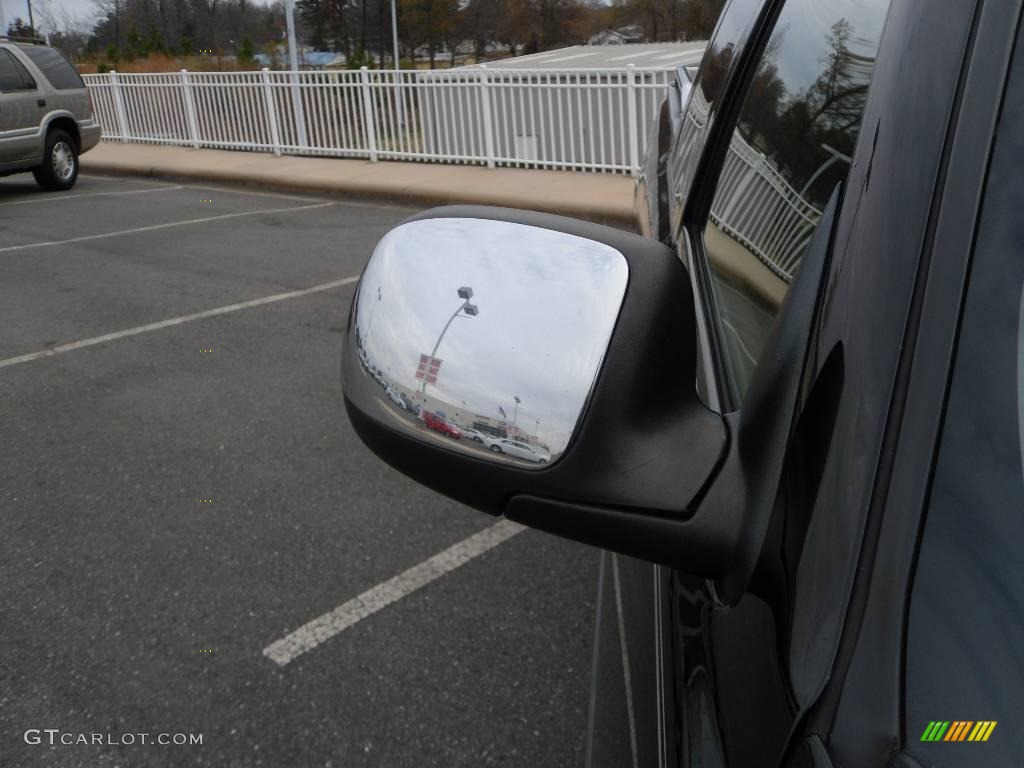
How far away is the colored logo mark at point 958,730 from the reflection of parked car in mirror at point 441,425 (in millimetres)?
468

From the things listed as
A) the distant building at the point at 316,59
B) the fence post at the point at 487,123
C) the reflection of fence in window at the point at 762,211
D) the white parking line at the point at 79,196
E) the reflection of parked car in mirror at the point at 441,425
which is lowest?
the distant building at the point at 316,59

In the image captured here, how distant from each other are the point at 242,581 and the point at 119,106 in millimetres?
16357

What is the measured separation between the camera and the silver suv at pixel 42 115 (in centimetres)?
1136

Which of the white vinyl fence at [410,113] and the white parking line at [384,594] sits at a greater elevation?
the white vinyl fence at [410,113]

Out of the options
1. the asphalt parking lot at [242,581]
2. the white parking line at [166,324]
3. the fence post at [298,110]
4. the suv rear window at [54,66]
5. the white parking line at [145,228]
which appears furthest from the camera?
the fence post at [298,110]

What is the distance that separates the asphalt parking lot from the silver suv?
709cm

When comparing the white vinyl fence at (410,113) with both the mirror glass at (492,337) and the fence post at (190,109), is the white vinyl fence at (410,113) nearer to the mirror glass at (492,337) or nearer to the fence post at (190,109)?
the fence post at (190,109)

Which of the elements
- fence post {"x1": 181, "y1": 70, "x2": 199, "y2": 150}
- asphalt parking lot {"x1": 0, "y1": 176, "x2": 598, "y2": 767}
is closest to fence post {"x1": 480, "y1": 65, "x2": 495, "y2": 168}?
fence post {"x1": 181, "y1": 70, "x2": 199, "y2": 150}

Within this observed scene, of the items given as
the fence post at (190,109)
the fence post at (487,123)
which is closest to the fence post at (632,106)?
the fence post at (487,123)

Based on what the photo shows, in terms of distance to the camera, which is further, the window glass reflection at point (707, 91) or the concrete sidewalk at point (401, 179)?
the concrete sidewalk at point (401, 179)

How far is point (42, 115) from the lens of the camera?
1177cm

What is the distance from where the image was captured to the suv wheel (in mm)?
12039

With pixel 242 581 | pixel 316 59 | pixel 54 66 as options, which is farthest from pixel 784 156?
pixel 316 59

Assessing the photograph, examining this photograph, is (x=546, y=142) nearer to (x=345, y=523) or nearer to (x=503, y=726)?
(x=345, y=523)
